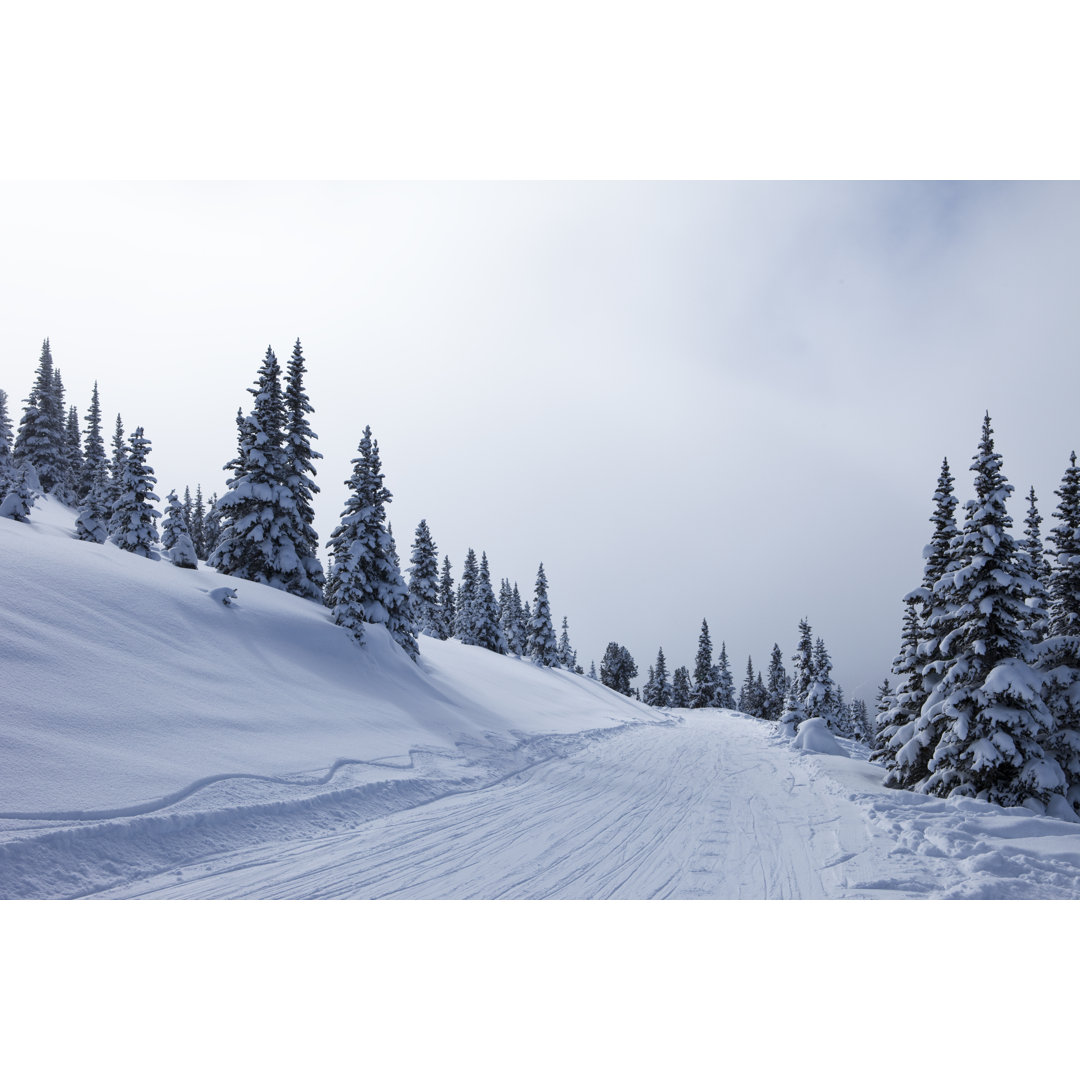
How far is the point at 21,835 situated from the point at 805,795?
13.0 metres

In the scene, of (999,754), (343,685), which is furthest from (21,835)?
(999,754)

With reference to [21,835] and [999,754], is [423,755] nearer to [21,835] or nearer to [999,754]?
[21,835]

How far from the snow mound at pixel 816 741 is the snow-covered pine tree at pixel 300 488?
2177cm

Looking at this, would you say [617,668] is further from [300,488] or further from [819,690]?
[300,488]

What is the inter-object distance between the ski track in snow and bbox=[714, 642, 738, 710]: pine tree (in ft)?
243

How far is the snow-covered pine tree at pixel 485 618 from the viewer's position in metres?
57.0

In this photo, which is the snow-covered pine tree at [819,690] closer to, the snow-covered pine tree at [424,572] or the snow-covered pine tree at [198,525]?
the snow-covered pine tree at [424,572]

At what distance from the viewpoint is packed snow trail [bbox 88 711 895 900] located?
6117mm

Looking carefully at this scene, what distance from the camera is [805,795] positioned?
12.3 meters

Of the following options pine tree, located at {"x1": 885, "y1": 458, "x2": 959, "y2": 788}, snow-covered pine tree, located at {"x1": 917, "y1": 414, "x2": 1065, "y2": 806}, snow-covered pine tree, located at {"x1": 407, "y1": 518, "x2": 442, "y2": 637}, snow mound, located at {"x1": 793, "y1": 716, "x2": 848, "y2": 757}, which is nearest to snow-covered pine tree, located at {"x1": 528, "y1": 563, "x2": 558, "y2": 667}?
snow-covered pine tree, located at {"x1": 407, "y1": 518, "x2": 442, "y2": 637}

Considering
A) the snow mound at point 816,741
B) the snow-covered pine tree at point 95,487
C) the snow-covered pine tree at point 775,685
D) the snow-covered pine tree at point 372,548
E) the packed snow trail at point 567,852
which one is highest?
the snow-covered pine tree at point 95,487

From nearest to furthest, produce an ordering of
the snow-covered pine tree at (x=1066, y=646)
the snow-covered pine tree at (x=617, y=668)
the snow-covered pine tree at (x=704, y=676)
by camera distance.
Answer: the snow-covered pine tree at (x=1066, y=646), the snow-covered pine tree at (x=704, y=676), the snow-covered pine tree at (x=617, y=668)

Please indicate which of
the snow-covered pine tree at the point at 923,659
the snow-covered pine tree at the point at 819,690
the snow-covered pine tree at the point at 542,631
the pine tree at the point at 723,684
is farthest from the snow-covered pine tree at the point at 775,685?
the snow-covered pine tree at the point at 923,659

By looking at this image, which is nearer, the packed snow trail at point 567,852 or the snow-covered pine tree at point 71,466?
the packed snow trail at point 567,852
